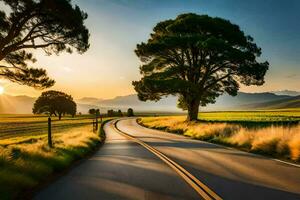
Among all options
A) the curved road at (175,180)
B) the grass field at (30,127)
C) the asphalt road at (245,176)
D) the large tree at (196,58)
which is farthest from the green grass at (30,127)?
the asphalt road at (245,176)

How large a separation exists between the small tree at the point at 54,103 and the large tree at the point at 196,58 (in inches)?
2592

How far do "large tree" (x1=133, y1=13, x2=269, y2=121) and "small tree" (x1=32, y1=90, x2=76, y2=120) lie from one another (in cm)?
6584

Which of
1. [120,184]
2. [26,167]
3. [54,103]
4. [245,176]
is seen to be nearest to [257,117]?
[245,176]

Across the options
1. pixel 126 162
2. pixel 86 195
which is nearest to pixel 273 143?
pixel 126 162

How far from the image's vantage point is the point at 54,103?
99.0 meters

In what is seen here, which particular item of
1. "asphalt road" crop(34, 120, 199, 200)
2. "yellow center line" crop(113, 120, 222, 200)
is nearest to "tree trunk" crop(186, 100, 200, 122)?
"yellow center line" crop(113, 120, 222, 200)

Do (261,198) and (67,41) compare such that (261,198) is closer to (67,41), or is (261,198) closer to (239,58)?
(67,41)

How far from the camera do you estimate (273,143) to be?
14945 millimetres

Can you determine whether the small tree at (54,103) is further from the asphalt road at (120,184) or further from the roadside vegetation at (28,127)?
the asphalt road at (120,184)

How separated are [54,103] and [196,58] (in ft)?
234

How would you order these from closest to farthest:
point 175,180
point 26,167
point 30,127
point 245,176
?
1. point 175,180
2. point 245,176
3. point 26,167
4. point 30,127

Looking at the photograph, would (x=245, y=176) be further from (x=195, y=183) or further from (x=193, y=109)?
(x=193, y=109)

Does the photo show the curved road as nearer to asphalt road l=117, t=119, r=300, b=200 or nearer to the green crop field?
asphalt road l=117, t=119, r=300, b=200

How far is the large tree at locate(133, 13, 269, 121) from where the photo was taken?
32750mm
